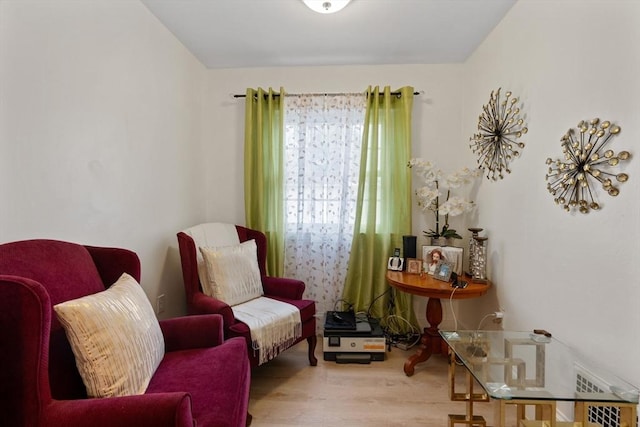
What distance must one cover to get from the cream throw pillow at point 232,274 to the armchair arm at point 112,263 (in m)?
0.61

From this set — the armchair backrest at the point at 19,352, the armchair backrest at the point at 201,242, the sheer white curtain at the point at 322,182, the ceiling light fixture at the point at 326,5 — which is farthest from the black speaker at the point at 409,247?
the armchair backrest at the point at 19,352

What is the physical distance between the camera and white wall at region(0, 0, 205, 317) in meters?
1.23

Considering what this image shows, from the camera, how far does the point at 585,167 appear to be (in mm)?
1350


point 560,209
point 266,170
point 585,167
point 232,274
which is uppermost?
point 266,170

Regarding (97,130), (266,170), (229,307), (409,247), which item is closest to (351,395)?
(229,307)

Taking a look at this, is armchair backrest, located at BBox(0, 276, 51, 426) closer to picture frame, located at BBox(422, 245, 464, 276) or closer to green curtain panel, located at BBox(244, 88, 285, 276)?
green curtain panel, located at BBox(244, 88, 285, 276)

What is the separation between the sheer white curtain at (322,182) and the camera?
2746 millimetres

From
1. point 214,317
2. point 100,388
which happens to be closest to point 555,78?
point 214,317

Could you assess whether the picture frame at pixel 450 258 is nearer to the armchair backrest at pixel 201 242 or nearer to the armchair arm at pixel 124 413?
the armchair backrest at pixel 201 242

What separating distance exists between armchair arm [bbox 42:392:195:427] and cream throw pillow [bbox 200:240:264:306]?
117 cm

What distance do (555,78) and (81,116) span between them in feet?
8.01

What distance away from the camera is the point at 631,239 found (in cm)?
115

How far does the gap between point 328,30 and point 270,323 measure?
2.12 m

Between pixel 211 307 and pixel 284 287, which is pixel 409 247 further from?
pixel 211 307
